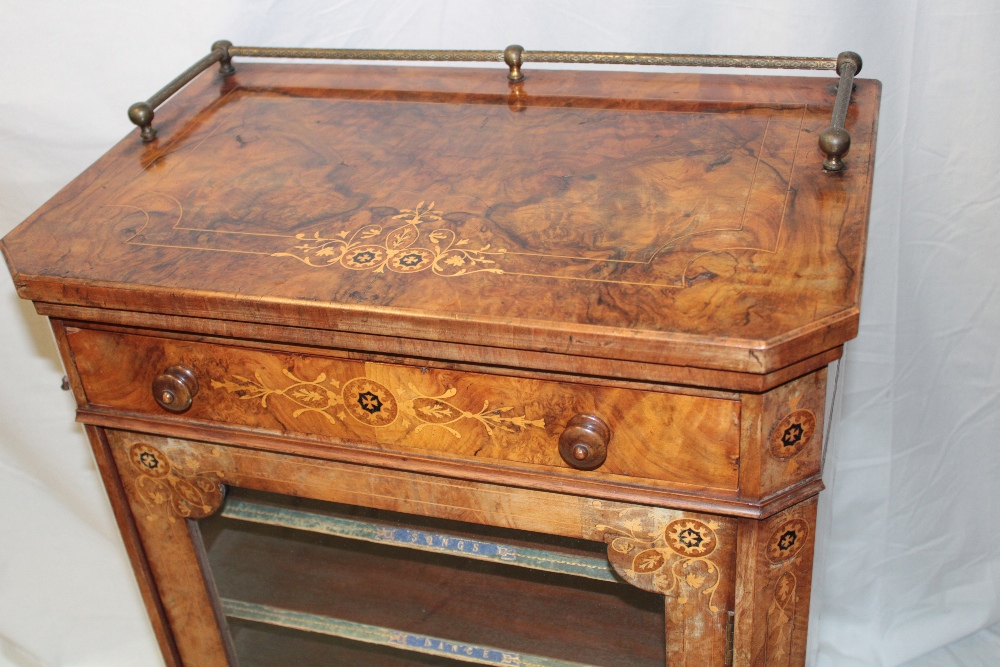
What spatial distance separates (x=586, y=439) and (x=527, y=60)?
21.9 inches

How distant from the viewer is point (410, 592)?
50.7 inches

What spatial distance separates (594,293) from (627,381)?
0.08 meters

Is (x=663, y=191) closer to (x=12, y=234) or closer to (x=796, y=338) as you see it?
(x=796, y=338)

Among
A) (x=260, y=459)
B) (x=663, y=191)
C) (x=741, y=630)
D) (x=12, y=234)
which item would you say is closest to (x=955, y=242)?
(x=663, y=191)

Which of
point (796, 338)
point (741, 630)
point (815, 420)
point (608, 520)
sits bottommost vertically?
point (741, 630)

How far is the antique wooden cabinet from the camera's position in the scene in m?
0.98

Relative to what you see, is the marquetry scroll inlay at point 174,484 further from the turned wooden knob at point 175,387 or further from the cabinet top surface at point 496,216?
the cabinet top surface at point 496,216

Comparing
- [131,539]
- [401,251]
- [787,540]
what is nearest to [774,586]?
[787,540]

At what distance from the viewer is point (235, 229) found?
115 cm

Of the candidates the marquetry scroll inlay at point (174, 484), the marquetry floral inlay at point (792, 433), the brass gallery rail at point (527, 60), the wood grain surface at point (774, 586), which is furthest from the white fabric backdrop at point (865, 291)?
the marquetry scroll inlay at point (174, 484)

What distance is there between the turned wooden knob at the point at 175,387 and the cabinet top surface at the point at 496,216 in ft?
0.28

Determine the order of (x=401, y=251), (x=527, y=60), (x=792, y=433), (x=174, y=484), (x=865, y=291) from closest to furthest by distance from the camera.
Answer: (x=792, y=433) → (x=401, y=251) → (x=174, y=484) → (x=527, y=60) → (x=865, y=291)

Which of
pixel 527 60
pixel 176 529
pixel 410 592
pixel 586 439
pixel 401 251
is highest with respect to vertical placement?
pixel 527 60

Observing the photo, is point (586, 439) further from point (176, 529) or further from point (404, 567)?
point (176, 529)
